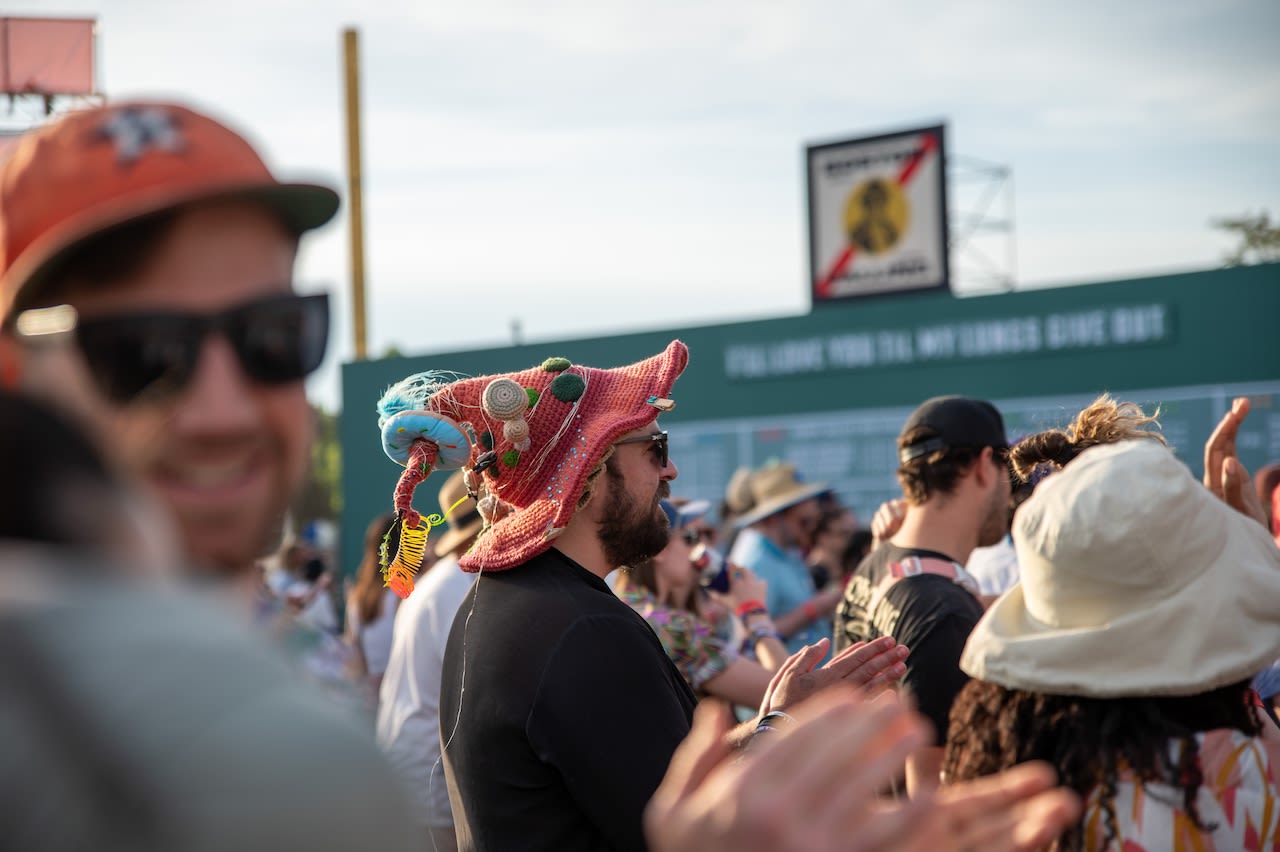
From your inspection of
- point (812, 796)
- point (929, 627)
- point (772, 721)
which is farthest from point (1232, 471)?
point (812, 796)

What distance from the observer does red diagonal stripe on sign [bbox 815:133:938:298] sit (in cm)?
1555

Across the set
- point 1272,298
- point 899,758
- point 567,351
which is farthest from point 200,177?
point 567,351

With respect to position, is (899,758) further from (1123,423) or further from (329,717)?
(1123,423)

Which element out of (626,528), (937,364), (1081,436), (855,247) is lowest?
(626,528)

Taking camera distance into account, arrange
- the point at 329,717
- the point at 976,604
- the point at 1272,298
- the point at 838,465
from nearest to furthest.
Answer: the point at 329,717 < the point at 976,604 < the point at 1272,298 < the point at 838,465

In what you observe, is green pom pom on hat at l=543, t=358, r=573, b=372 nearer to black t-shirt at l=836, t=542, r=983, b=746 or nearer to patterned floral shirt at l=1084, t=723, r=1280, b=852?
black t-shirt at l=836, t=542, r=983, b=746

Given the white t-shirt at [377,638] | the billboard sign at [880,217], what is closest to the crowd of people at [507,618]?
the white t-shirt at [377,638]

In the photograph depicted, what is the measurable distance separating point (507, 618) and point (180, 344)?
1807 mm

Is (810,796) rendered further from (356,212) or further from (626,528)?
(356,212)

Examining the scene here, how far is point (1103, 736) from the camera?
2.19 m

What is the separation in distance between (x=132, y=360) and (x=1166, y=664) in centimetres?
176

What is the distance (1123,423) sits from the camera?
4.12 meters

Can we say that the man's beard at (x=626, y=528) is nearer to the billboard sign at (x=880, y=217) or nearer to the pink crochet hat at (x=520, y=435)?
the pink crochet hat at (x=520, y=435)

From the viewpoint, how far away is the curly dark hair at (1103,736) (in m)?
2.14
